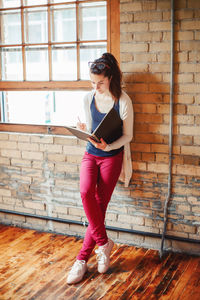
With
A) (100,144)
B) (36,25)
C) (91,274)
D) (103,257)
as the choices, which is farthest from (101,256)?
(36,25)

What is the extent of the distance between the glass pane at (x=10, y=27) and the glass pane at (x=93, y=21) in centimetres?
68

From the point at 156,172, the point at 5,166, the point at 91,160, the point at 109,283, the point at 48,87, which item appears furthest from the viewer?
the point at 5,166

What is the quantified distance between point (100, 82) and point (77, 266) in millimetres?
1472

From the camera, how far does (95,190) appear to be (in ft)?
10.0

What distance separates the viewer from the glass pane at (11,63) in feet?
11.9

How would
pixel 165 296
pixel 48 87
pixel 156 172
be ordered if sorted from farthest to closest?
pixel 48 87 → pixel 156 172 → pixel 165 296

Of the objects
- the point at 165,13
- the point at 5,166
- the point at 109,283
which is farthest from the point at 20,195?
the point at 165,13

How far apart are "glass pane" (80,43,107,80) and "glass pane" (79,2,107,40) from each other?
0.07 metres

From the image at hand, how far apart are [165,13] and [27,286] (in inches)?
95.2

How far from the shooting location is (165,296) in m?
2.60

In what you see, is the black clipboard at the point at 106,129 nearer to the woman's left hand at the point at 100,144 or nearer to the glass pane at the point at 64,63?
the woman's left hand at the point at 100,144

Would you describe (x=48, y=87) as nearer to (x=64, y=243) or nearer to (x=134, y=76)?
(x=134, y=76)

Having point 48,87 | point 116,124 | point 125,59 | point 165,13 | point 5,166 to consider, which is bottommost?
point 5,166

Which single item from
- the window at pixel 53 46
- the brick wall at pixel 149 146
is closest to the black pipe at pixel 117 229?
the brick wall at pixel 149 146
